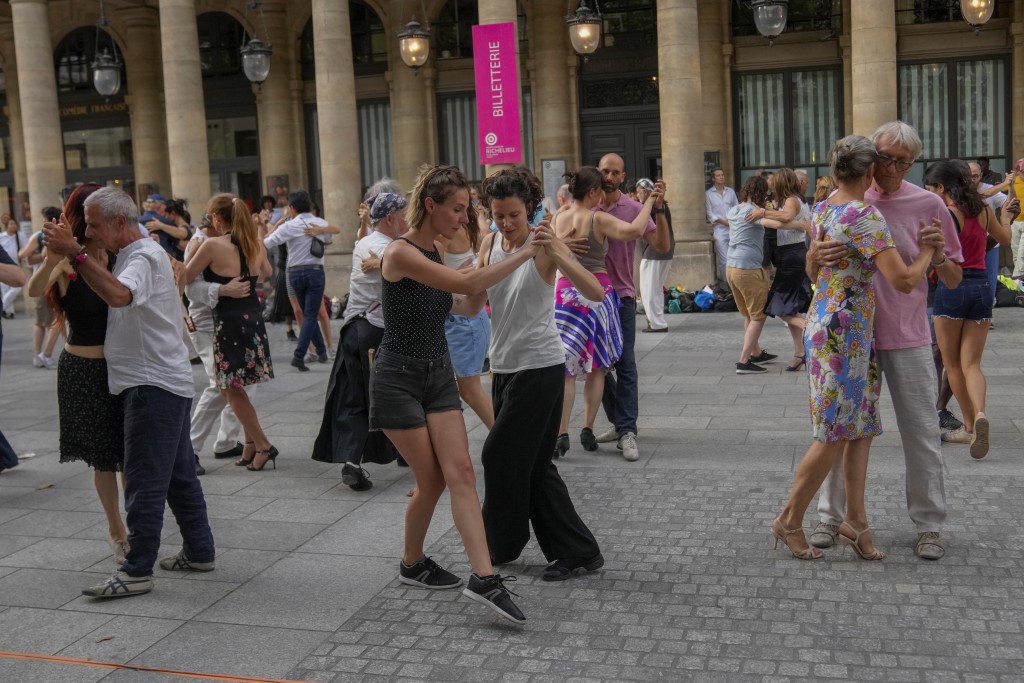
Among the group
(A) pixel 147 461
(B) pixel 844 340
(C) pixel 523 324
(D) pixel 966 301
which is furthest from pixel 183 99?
(B) pixel 844 340

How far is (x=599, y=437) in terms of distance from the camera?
8578 millimetres

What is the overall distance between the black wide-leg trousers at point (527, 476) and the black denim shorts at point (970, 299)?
3.40m

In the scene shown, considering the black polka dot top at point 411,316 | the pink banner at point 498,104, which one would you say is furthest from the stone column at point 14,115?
the black polka dot top at point 411,316

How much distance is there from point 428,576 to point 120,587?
1.45 m

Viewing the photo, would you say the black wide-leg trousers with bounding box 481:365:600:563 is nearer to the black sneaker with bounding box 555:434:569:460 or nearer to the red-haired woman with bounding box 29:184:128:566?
the red-haired woman with bounding box 29:184:128:566

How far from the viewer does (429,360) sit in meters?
5.26

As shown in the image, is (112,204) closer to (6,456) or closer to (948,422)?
(6,456)

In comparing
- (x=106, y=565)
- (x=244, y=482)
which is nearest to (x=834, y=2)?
(x=244, y=482)

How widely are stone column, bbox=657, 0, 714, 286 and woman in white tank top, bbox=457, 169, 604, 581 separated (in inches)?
495

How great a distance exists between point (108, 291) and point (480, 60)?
9390 millimetres

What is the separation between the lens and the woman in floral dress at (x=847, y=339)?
5445 mm

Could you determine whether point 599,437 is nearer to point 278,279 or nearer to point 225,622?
point 225,622

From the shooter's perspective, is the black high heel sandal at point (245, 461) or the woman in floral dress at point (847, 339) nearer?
the woman in floral dress at point (847, 339)

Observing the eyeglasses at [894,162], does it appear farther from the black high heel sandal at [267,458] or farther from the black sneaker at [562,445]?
the black high heel sandal at [267,458]
